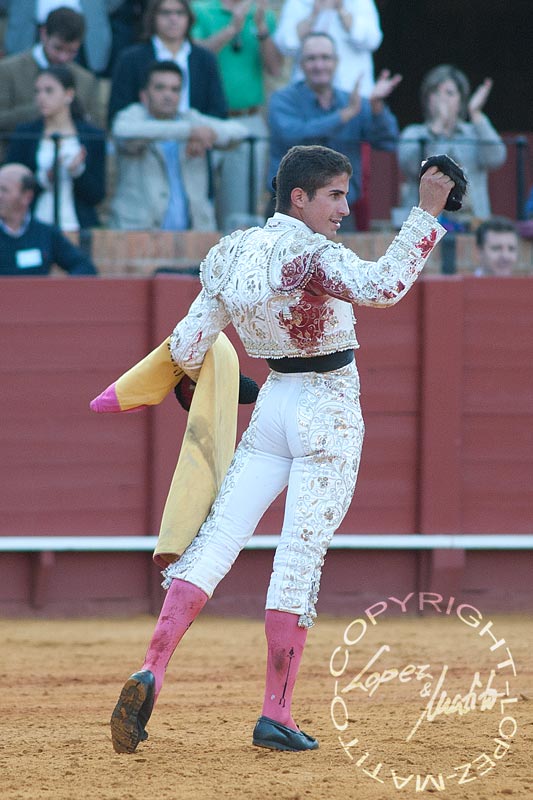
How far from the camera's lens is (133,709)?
3.42 m

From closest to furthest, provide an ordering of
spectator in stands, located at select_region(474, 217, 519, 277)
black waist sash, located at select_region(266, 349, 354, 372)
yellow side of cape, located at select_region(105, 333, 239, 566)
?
black waist sash, located at select_region(266, 349, 354, 372), yellow side of cape, located at select_region(105, 333, 239, 566), spectator in stands, located at select_region(474, 217, 519, 277)

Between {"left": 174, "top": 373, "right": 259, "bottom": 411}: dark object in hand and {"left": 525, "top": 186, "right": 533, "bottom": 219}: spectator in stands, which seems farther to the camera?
{"left": 525, "top": 186, "right": 533, "bottom": 219}: spectator in stands

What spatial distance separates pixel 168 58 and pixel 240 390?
12.1ft

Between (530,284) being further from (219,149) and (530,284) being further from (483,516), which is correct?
(219,149)

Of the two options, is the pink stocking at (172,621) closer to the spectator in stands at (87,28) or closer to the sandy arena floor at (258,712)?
the sandy arena floor at (258,712)

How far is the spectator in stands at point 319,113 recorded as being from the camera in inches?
281

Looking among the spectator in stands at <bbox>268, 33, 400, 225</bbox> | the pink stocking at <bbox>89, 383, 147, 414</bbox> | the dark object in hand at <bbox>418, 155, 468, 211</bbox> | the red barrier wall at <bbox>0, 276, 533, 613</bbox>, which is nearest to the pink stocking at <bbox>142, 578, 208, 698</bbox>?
the pink stocking at <bbox>89, 383, 147, 414</bbox>

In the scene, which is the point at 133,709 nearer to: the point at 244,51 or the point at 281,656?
the point at 281,656

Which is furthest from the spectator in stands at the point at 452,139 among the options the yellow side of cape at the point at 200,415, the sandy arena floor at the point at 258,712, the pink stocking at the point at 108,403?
the pink stocking at the point at 108,403

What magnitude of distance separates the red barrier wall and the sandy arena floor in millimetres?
224

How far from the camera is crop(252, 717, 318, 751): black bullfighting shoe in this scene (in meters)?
3.68

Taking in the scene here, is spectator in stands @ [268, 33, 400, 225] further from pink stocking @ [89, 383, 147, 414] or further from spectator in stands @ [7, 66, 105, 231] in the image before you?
pink stocking @ [89, 383, 147, 414]

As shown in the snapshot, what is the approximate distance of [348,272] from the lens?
334cm

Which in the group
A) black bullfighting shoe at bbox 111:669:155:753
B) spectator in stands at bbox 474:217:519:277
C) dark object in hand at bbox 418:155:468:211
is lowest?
black bullfighting shoe at bbox 111:669:155:753
